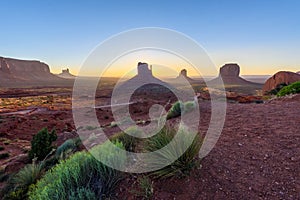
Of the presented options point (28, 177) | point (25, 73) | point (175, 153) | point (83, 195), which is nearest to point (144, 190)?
point (175, 153)

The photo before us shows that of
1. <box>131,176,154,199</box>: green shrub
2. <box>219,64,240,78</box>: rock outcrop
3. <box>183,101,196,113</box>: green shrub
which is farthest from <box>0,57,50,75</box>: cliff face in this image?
<box>131,176,154,199</box>: green shrub

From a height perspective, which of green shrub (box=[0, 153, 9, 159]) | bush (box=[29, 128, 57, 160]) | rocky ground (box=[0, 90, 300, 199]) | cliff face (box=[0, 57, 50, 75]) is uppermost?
cliff face (box=[0, 57, 50, 75])

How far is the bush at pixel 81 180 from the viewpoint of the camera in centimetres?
367

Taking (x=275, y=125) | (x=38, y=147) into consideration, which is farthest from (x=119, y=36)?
(x=38, y=147)

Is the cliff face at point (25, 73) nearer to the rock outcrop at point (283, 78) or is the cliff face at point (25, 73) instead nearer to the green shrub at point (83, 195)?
the rock outcrop at point (283, 78)

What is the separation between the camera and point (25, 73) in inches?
6585

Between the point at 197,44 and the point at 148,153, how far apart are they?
3.56 m

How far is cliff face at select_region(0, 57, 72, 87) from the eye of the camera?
139125 millimetres

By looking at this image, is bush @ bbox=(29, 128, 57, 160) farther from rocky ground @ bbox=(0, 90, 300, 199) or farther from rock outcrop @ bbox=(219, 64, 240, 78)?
Answer: rock outcrop @ bbox=(219, 64, 240, 78)

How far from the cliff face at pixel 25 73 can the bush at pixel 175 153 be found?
146724 mm

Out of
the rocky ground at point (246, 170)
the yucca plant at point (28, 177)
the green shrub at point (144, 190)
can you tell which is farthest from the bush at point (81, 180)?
the yucca plant at point (28, 177)

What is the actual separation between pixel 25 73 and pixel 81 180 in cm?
18801

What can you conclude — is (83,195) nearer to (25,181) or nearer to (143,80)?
(25,181)

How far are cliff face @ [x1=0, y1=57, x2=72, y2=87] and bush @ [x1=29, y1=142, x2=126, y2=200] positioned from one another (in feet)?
479
